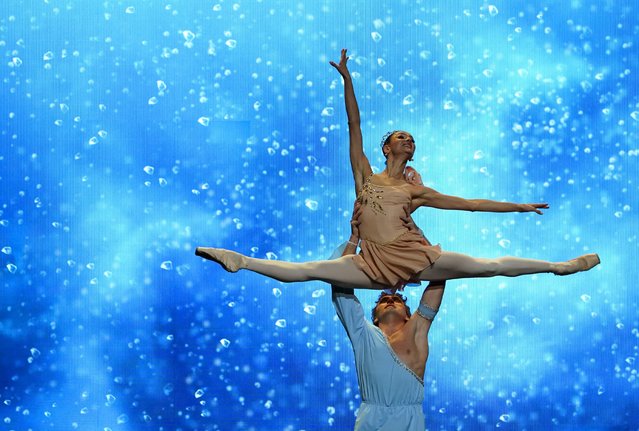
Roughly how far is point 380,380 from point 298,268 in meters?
0.79

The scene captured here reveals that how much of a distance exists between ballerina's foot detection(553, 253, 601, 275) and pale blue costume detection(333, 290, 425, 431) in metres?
0.87

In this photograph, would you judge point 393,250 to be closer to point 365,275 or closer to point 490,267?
point 365,275

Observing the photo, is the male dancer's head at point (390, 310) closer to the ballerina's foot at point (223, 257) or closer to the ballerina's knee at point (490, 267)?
the ballerina's knee at point (490, 267)

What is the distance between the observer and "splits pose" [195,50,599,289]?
5691 millimetres

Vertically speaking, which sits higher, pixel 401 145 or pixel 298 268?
pixel 401 145

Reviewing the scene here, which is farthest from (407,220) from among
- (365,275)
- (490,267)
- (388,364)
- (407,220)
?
(388,364)

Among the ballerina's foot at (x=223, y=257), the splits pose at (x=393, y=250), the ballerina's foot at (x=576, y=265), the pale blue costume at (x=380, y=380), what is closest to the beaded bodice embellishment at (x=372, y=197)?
the splits pose at (x=393, y=250)

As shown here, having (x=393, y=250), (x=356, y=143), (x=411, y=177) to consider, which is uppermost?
(x=356, y=143)

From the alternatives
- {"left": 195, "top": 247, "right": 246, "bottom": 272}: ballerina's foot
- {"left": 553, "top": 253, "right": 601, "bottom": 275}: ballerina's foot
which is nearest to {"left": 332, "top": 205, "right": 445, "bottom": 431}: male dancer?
{"left": 553, "top": 253, "right": 601, "bottom": 275}: ballerina's foot

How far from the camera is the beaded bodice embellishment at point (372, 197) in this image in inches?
228

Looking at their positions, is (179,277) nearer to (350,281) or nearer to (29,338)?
(29,338)

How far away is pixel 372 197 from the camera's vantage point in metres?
5.83

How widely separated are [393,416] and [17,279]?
2.90 m

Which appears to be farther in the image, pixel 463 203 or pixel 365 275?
pixel 463 203
